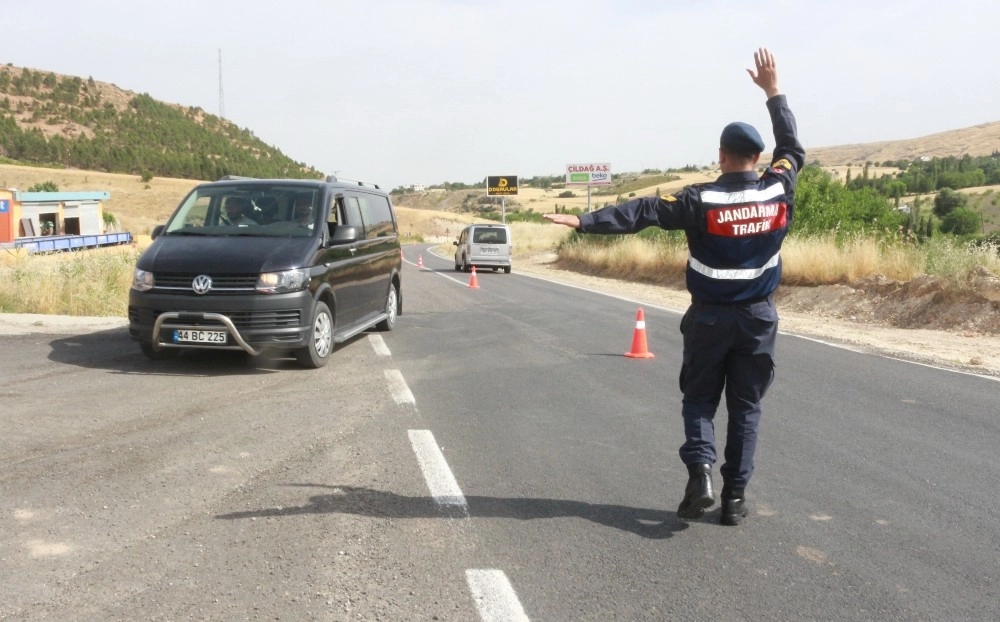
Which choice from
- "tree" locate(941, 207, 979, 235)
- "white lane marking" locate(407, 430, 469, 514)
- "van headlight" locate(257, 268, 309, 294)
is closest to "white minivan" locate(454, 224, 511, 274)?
"tree" locate(941, 207, 979, 235)

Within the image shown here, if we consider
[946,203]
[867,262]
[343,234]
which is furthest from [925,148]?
[343,234]

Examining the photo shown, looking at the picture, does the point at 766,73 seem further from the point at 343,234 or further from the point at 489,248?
the point at 489,248

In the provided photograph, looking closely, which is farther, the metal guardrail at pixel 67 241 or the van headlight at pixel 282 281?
the metal guardrail at pixel 67 241

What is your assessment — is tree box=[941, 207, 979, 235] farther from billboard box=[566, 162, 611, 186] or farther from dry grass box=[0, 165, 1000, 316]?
billboard box=[566, 162, 611, 186]

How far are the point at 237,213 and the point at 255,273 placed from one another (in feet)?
4.74

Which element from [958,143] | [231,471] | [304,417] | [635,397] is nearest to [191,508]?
[231,471]

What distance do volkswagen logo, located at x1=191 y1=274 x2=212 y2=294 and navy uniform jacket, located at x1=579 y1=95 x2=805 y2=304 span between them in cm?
556

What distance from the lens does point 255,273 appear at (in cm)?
911

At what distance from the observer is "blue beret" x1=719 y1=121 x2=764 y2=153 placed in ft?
15.0

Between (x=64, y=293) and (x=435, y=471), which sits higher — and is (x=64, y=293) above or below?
above

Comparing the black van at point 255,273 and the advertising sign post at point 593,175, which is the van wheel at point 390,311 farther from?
the advertising sign post at point 593,175

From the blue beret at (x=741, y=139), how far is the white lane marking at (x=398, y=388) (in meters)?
4.08

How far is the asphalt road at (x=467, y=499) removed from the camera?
12.3 feet

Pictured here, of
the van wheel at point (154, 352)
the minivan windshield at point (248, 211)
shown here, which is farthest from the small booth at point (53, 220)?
the van wheel at point (154, 352)
